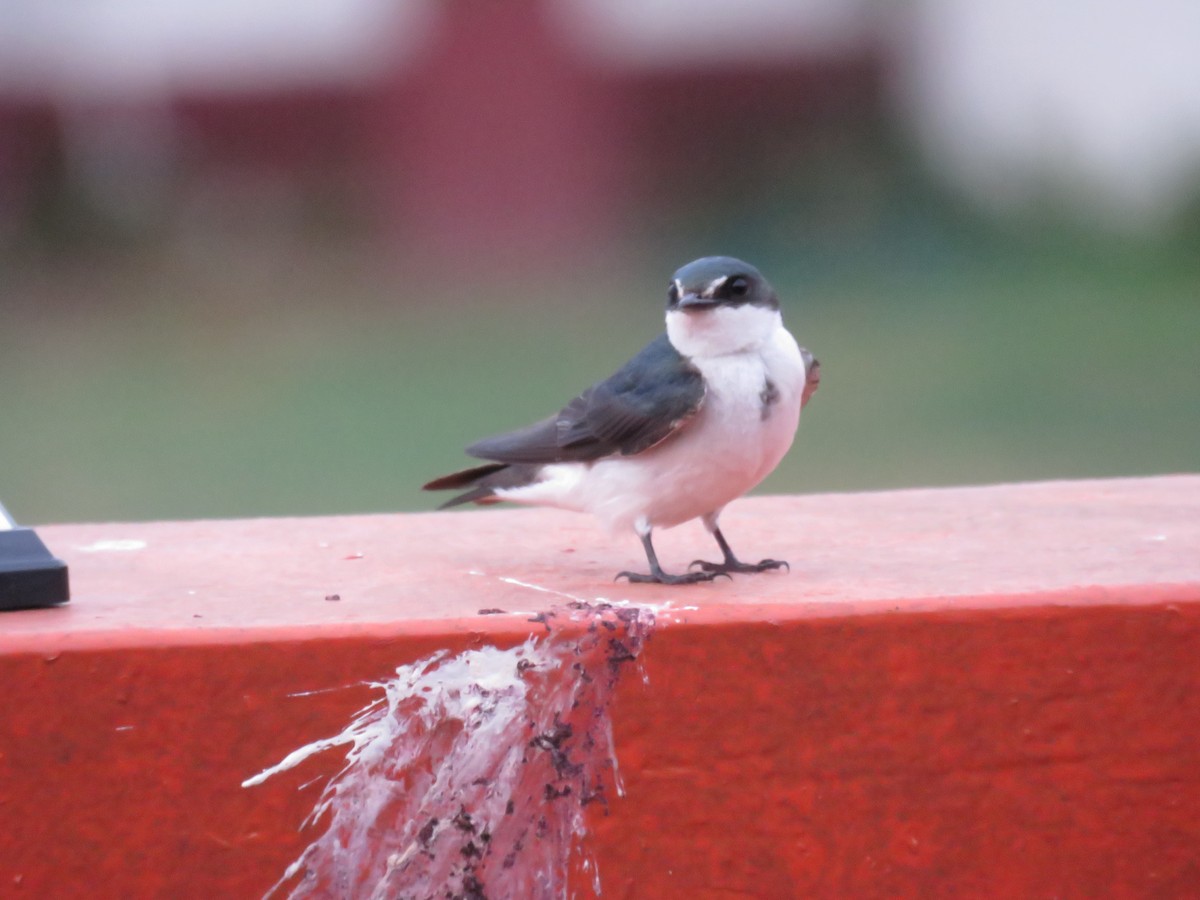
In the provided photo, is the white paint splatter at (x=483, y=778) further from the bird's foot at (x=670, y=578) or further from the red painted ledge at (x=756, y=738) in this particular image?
the bird's foot at (x=670, y=578)

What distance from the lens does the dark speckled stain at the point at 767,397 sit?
3.16 metres

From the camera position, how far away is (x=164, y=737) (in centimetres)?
251

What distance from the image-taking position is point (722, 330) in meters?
3.24

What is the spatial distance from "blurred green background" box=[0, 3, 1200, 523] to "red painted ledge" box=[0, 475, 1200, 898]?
11349mm

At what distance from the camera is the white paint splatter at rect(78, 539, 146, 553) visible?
3.59 m

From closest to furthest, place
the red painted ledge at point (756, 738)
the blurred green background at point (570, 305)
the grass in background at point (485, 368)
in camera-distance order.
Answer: the red painted ledge at point (756, 738) < the grass in background at point (485, 368) < the blurred green background at point (570, 305)

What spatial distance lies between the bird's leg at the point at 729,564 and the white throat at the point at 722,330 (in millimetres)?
328

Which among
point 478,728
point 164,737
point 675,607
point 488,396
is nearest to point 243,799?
point 164,737

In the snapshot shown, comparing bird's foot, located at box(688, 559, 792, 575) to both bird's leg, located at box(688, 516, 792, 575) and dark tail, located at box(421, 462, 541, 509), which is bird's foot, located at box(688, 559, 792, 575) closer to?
bird's leg, located at box(688, 516, 792, 575)

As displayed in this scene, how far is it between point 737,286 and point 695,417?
0.88ft

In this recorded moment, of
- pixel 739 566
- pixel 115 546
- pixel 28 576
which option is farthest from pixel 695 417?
pixel 115 546

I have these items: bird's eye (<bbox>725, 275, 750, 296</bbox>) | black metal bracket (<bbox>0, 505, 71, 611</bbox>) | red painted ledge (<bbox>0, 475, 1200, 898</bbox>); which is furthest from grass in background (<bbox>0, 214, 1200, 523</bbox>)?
red painted ledge (<bbox>0, 475, 1200, 898</bbox>)

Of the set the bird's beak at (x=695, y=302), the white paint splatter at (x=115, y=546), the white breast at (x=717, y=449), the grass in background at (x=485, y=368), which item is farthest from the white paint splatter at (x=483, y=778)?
the grass in background at (x=485, y=368)

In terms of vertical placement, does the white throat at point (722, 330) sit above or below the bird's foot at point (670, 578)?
above
